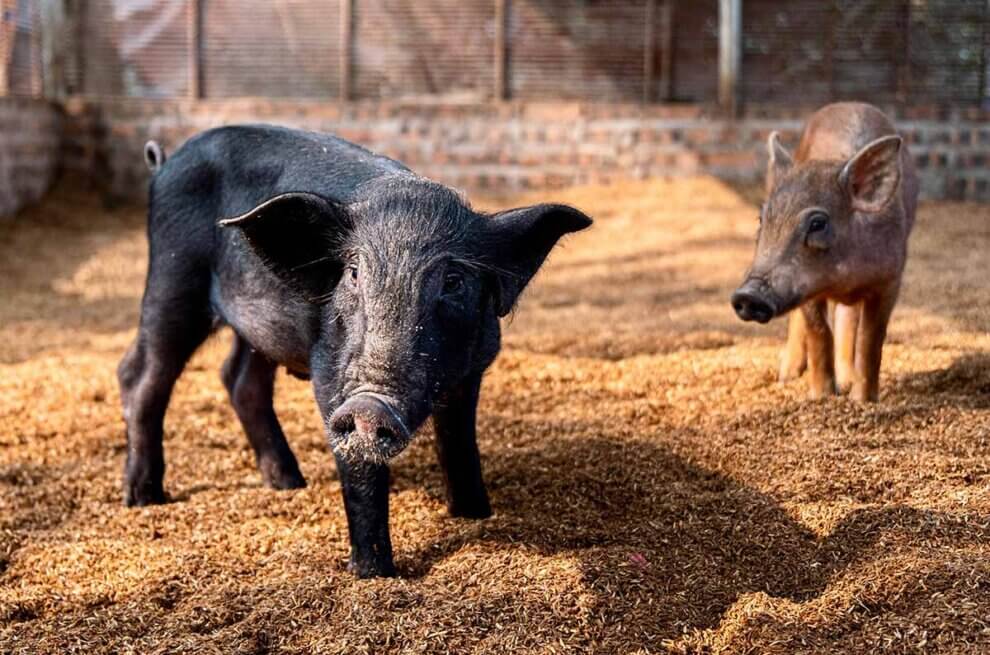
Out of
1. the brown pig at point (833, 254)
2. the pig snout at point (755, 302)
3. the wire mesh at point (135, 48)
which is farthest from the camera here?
the wire mesh at point (135, 48)

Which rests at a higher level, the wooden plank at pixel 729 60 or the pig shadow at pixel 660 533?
the wooden plank at pixel 729 60

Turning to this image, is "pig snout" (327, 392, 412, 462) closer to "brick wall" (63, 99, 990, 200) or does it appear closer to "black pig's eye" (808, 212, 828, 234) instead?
"black pig's eye" (808, 212, 828, 234)

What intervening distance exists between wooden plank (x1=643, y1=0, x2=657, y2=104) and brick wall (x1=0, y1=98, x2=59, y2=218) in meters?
6.38

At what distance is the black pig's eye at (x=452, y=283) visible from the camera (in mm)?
3412

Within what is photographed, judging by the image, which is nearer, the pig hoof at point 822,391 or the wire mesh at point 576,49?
the pig hoof at point 822,391

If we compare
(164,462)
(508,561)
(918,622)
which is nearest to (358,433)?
(508,561)

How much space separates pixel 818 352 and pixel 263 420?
247 cm

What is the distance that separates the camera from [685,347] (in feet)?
21.6

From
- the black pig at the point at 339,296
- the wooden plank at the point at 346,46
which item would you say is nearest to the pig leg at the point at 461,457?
the black pig at the point at 339,296

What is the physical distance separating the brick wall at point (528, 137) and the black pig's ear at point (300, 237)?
29.5ft

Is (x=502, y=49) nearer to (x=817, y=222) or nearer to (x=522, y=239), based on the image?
(x=817, y=222)

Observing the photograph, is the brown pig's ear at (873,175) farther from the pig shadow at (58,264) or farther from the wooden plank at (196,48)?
the wooden plank at (196,48)

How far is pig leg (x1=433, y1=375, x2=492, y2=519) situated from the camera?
402cm

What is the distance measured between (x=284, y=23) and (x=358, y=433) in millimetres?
11155
